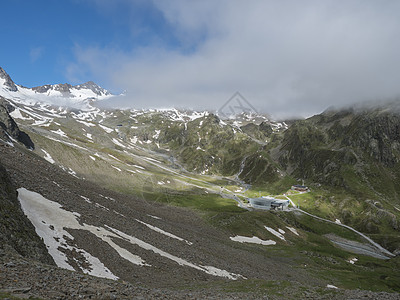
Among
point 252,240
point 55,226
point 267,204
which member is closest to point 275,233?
point 252,240

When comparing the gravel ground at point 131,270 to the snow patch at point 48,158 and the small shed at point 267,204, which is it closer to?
the snow patch at point 48,158

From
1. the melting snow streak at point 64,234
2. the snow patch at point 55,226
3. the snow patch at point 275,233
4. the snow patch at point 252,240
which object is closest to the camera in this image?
the snow patch at point 55,226

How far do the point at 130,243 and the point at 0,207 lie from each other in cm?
2161

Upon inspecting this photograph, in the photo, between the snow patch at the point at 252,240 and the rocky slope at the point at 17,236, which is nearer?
the rocky slope at the point at 17,236

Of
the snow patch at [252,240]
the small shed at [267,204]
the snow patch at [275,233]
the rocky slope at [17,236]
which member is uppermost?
the small shed at [267,204]

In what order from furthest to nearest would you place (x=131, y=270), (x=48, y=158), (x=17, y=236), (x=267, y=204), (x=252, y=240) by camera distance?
(x=267, y=204), (x=48, y=158), (x=252, y=240), (x=131, y=270), (x=17, y=236)

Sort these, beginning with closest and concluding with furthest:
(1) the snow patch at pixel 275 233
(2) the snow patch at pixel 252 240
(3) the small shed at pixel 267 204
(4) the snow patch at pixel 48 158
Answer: (2) the snow patch at pixel 252 240 < (1) the snow patch at pixel 275 233 < (4) the snow patch at pixel 48 158 < (3) the small shed at pixel 267 204

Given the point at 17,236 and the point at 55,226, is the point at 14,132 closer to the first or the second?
the point at 55,226

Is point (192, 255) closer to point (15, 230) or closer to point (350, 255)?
point (15, 230)

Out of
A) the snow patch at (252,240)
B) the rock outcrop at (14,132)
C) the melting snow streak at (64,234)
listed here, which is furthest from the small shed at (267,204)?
the rock outcrop at (14,132)

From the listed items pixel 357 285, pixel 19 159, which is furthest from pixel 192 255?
pixel 19 159

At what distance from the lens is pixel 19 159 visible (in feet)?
201

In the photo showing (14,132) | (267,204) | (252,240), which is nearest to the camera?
(252,240)

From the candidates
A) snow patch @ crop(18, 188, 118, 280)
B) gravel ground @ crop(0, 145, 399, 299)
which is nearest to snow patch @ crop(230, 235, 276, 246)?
gravel ground @ crop(0, 145, 399, 299)
